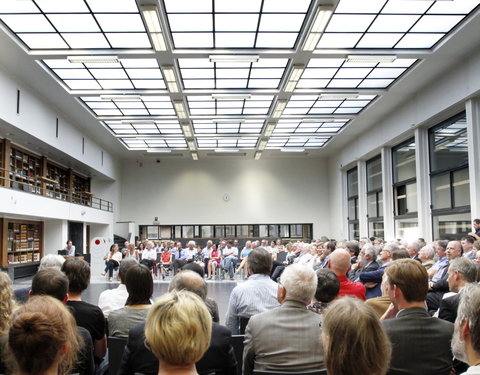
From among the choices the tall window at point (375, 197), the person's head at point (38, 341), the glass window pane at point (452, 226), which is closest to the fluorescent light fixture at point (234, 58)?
the glass window pane at point (452, 226)

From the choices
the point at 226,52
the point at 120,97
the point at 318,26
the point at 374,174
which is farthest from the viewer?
the point at 374,174

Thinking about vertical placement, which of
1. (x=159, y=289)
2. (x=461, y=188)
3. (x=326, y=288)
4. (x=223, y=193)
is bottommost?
(x=159, y=289)

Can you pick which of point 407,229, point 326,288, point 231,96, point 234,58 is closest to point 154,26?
point 234,58

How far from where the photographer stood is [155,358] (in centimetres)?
241

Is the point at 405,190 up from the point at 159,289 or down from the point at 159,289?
up

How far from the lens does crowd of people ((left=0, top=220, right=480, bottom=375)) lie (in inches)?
60.1

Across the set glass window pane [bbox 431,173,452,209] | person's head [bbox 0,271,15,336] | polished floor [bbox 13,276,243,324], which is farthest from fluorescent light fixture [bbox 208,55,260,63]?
person's head [bbox 0,271,15,336]

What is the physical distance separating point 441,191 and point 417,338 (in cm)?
1186

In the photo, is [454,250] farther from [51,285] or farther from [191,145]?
[191,145]

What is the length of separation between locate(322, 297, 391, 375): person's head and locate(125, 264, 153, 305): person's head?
6.85 ft

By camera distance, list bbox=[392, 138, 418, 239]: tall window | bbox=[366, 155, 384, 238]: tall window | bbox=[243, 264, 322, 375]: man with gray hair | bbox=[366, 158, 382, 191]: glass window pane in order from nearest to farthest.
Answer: bbox=[243, 264, 322, 375]: man with gray hair, bbox=[392, 138, 418, 239]: tall window, bbox=[366, 155, 384, 238]: tall window, bbox=[366, 158, 382, 191]: glass window pane

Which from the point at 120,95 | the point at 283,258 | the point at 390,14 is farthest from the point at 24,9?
the point at 283,258

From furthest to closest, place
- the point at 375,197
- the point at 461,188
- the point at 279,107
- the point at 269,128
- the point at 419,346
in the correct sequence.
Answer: the point at 375,197, the point at 269,128, the point at 279,107, the point at 461,188, the point at 419,346

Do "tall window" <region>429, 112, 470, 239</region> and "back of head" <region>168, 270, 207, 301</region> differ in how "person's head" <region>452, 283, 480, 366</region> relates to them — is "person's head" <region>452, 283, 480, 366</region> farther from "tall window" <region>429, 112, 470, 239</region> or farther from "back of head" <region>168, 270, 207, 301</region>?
"tall window" <region>429, 112, 470, 239</region>
